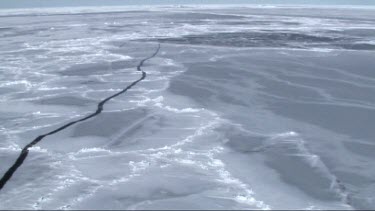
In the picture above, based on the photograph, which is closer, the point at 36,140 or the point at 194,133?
the point at 36,140

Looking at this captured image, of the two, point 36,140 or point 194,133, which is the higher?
point 194,133

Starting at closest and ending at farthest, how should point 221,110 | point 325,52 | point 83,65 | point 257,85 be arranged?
point 221,110
point 257,85
point 83,65
point 325,52

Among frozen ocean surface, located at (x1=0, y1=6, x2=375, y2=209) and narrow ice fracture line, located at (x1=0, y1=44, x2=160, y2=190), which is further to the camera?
narrow ice fracture line, located at (x1=0, y1=44, x2=160, y2=190)

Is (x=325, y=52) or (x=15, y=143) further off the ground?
(x=325, y=52)

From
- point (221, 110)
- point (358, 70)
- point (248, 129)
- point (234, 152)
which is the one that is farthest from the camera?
point (358, 70)

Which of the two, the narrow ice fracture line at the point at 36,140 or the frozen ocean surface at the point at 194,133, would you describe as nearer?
the frozen ocean surface at the point at 194,133

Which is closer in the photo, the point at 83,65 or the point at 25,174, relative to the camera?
the point at 25,174

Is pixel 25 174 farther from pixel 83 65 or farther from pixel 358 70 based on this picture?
pixel 358 70

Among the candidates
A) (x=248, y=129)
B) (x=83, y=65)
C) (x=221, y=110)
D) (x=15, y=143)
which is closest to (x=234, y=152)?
(x=248, y=129)
